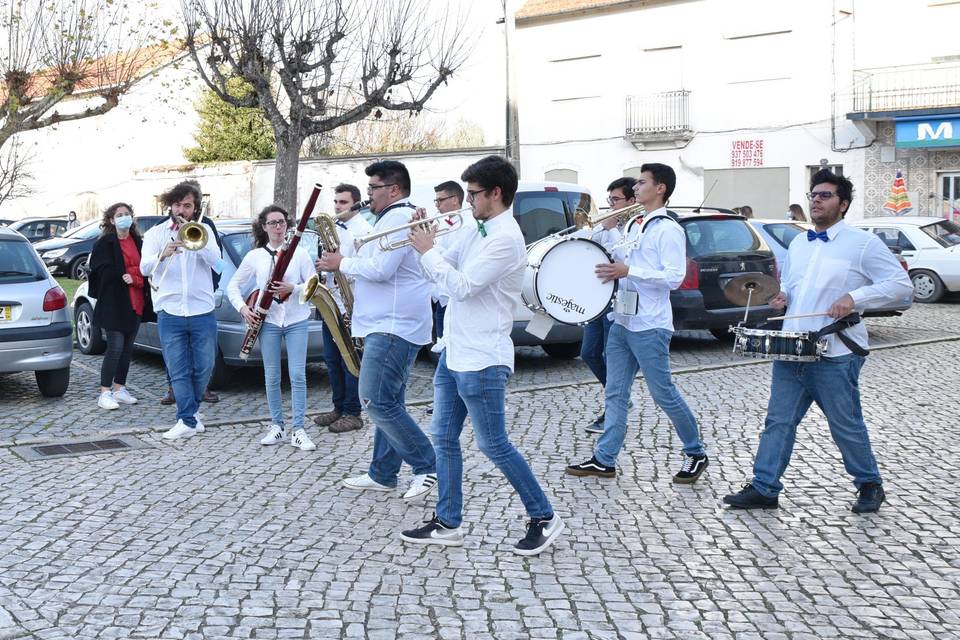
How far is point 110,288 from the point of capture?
941 cm

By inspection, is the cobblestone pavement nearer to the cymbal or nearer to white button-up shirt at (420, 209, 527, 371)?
white button-up shirt at (420, 209, 527, 371)

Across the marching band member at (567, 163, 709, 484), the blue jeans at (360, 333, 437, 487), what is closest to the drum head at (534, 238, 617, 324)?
the marching band member at (567, 163, 709, 484)

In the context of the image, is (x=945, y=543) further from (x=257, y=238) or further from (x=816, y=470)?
(x=257, y=238)

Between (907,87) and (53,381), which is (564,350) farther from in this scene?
(907,87)

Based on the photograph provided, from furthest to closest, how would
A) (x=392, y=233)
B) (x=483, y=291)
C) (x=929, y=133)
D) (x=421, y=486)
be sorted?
1. (x=929, y=133)
2. (x=421, y=486)
3. (x=392, y=233)
4. (x=483, y=291)

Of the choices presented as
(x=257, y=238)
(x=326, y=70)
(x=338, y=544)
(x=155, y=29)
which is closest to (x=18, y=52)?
(x=155, y=29)

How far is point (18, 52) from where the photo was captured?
1872cm

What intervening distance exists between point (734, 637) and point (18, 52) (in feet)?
58.1

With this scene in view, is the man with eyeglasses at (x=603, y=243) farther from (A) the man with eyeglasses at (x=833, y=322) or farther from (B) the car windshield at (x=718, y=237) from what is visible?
(B) the car windshield at (x=718, y=237)

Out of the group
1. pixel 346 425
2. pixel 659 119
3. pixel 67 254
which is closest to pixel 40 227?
pixel 67 254

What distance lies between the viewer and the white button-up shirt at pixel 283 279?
7.91 metres

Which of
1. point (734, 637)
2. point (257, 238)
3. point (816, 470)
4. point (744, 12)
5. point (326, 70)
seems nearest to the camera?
point (734, 637)

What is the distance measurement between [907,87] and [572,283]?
20.9 meters

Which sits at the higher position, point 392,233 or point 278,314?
point 392,233
